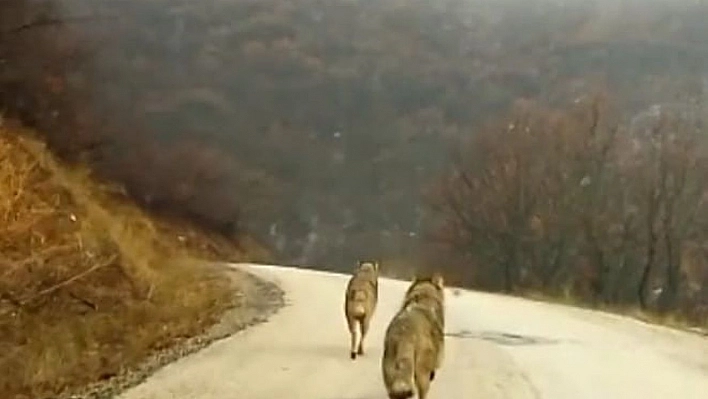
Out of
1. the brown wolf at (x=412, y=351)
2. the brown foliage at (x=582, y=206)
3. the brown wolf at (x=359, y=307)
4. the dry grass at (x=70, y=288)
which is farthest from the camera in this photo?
the brown foliage at (x=582, y=206)

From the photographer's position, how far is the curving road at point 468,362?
533 inches

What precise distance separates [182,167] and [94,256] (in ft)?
84.4

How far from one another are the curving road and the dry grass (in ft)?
3.59

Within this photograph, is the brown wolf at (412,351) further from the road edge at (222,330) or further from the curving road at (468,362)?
the road edge at (222,330)

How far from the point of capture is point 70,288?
1730 centimetres

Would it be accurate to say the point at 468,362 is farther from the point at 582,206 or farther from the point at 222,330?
the point at 582,206

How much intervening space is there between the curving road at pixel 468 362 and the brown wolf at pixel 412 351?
119cm

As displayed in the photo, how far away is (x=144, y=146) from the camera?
128 feet

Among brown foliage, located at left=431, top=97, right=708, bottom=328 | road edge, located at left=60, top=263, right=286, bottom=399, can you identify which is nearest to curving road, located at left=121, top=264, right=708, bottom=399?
road edge, located at left=60, top=263, right=286, bottom=399

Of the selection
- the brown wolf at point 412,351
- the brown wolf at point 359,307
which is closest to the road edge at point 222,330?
the brown wolf at point 359,307

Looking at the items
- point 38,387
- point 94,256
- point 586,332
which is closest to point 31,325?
point 38,387

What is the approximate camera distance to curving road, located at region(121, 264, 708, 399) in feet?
44.4

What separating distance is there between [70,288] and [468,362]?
5.89 m

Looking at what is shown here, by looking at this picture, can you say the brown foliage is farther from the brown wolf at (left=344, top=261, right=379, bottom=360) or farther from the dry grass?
the brown wolf at (left=344, top=261, right=379, bottom=360)
